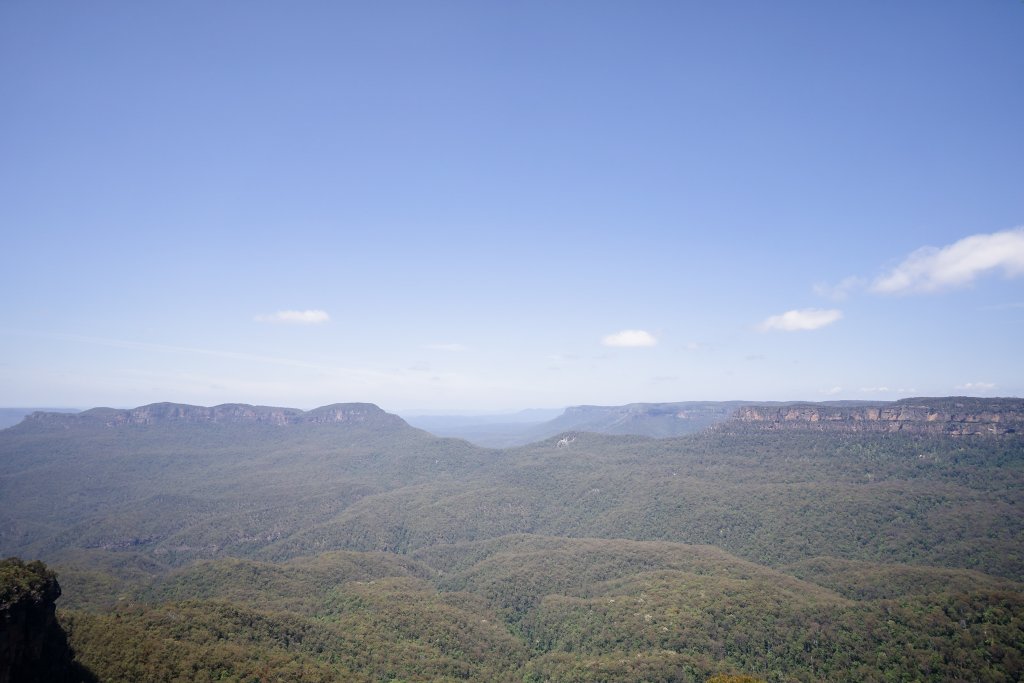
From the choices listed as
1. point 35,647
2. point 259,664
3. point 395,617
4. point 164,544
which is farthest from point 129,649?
point 164,544

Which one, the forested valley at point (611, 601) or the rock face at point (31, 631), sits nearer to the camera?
the rock face at point (31, 631)

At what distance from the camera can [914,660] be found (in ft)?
250

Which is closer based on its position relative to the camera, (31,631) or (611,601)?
(31,631)

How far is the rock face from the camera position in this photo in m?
50.8

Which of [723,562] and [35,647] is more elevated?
[35,647]

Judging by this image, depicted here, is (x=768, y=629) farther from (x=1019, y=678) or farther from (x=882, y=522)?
(x=882, y=522)

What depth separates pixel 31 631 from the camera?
53625 mm

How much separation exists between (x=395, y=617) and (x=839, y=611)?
82.1 meters

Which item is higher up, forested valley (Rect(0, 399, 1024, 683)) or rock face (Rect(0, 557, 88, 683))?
rock face (Rect(0, 557, 88, 683))

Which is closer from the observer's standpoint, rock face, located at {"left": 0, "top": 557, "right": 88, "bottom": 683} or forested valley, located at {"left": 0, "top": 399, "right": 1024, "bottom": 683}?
rock face, located at {"left": 0, "top": 557, "right": 88, "bottom": 683}

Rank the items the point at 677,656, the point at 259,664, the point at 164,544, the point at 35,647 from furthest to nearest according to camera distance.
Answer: the point at 164,544 → the point at 677,656 → the point at 259,664 → the point at 35,647

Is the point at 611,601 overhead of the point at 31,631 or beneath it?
beneath

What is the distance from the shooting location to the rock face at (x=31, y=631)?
50844 millimetres

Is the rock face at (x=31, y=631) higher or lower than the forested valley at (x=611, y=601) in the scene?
higher
